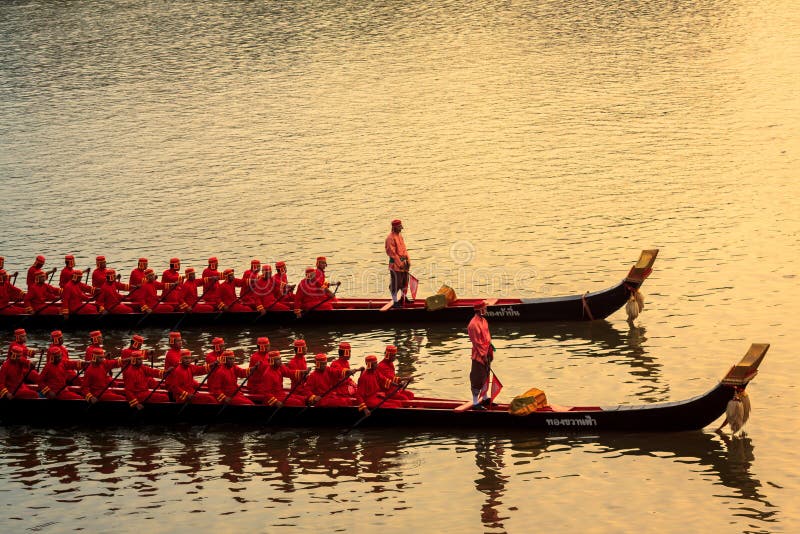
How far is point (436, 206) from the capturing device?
47.5 meters

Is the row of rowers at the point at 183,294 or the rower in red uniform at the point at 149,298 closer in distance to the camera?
the row of rowers at the point at 183,294

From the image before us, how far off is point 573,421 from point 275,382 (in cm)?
653

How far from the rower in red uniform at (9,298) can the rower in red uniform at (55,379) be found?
6.51m

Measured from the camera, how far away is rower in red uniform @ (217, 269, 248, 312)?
36.2 m

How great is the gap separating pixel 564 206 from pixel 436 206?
4458mm

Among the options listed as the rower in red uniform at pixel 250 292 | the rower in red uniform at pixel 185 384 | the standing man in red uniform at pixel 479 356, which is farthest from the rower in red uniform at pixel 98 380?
the standing man in red uniform at pixel 479 356

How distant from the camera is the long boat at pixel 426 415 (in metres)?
27.4

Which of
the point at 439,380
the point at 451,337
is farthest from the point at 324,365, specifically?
the point at 451,337

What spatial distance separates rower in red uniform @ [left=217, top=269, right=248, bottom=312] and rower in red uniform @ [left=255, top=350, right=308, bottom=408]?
652cm

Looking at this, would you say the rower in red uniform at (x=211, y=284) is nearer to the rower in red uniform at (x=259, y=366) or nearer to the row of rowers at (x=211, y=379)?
the row of rowers at (x=211, y=379)

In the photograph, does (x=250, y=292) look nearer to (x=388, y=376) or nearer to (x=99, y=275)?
(x=99, y=275)

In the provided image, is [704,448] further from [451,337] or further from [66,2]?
[66,2]

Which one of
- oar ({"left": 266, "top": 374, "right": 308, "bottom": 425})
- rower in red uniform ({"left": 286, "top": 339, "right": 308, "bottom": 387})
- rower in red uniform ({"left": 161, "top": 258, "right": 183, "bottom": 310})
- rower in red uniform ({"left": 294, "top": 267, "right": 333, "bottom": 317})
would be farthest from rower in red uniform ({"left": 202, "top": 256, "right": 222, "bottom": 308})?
oar ({"left": 266, "top": 374, "right": 308, "bottom": 425})

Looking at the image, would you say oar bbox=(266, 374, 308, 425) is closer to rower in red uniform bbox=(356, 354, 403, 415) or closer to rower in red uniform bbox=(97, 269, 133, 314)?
rower in red uniform bbox=(356, 354, 403, 415)
